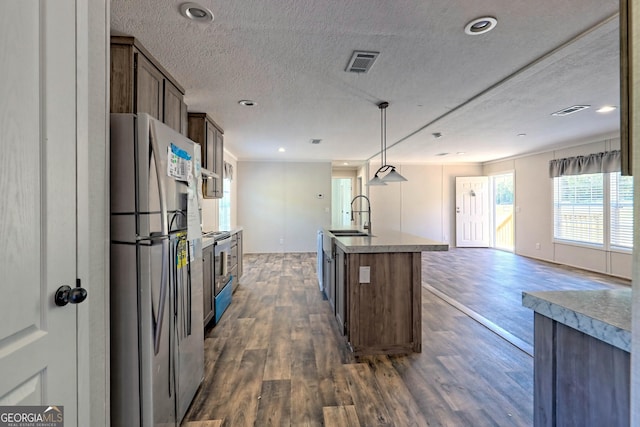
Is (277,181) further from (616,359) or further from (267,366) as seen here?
(616,359)

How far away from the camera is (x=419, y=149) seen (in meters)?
6.33

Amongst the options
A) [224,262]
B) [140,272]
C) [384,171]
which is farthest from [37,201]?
[384,171]

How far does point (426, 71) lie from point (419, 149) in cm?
398

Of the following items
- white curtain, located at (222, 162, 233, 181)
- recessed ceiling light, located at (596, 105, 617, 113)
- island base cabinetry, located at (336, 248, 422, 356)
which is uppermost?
recessed ceiling light, located at (596, 105, 617, 113)

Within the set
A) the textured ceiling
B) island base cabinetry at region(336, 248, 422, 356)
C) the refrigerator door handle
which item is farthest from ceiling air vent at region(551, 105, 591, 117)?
the refrigerator door handle

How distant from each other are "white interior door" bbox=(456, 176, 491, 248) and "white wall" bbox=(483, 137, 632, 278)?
67 centimetres

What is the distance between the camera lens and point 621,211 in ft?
16.2

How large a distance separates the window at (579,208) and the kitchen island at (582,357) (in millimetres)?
5993

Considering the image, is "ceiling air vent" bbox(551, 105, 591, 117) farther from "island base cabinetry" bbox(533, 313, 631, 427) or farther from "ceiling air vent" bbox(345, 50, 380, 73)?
"island base cabinetry" bbox(533, 313, 631, 427)

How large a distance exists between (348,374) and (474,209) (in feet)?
24.3

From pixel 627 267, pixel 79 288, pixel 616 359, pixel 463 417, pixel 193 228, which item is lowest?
pixel 463 417

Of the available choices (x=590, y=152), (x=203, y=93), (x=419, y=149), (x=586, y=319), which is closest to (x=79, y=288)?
(x=586, y=319)

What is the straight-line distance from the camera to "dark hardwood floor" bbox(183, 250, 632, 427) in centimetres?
179

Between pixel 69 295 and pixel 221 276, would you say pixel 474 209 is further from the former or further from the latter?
pixel 69 295
